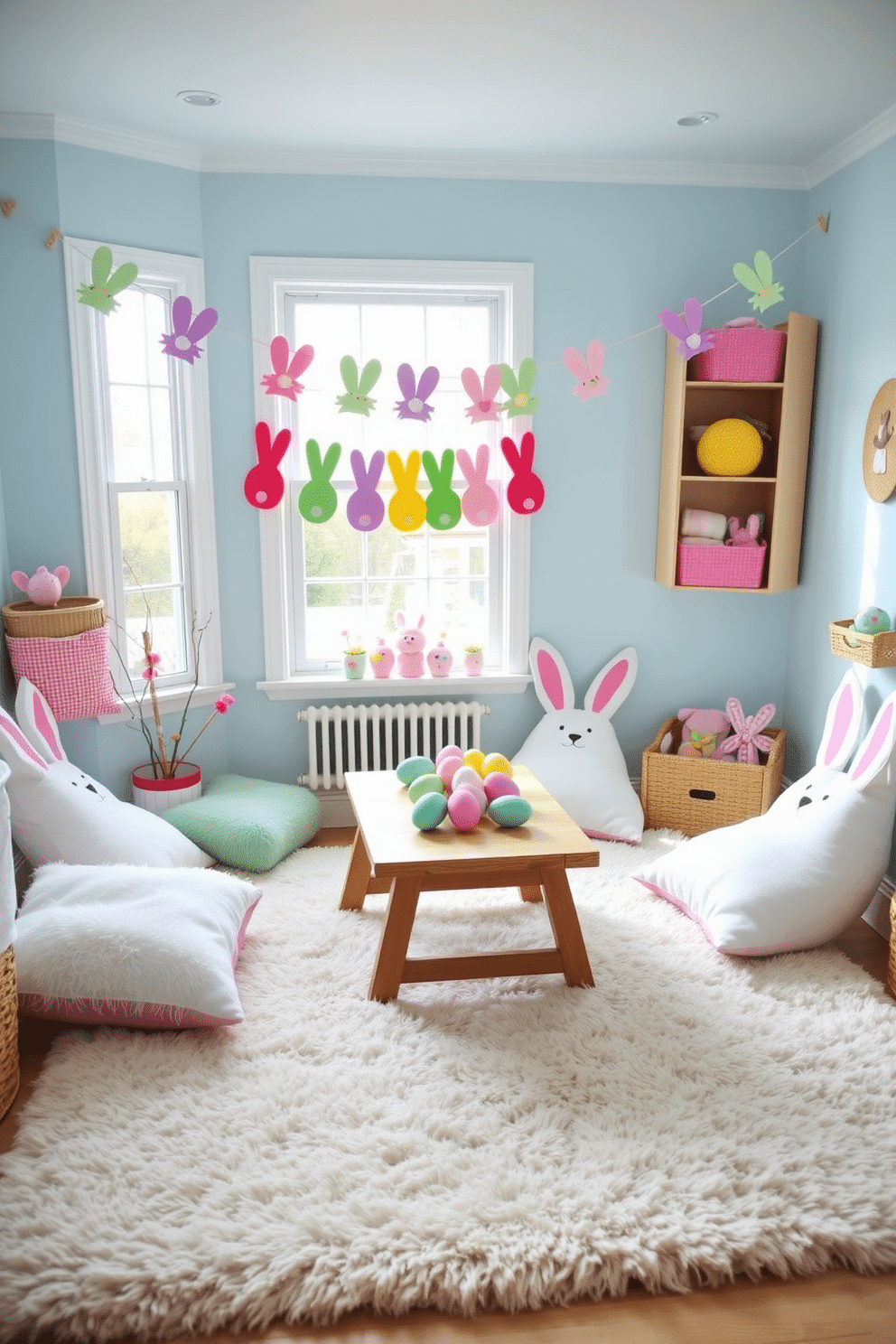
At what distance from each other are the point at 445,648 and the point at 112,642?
1.23 meters

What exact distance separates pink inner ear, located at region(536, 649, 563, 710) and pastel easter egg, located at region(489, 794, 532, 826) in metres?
1.29

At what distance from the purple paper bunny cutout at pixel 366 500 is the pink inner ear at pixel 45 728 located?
50.3 inches

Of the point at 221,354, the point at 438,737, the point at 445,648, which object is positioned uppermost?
the point at 221,354

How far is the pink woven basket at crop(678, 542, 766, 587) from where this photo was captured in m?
3.67

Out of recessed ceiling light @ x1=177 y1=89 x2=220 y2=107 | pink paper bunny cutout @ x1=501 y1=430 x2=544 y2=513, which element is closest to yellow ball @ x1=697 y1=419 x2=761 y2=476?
pink paper bunny cutout @ x1=501 y1=430 x2=544 y2=513

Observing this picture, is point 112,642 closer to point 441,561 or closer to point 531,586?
point 441,561

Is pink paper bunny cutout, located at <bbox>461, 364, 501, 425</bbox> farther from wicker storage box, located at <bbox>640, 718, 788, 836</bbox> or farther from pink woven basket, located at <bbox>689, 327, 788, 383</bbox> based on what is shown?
wicker storage box, located at <bbox>640, 718, 788, 836</bbox>

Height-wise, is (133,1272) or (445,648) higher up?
(445,648)

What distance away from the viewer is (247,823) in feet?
11.1

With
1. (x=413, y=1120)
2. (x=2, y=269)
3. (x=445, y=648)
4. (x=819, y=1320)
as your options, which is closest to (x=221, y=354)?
(x=2, y=269)

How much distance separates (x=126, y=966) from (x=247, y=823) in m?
1.08

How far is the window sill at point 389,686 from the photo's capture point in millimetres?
3820

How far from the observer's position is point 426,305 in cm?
374

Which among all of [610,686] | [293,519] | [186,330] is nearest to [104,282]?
[186,330]
